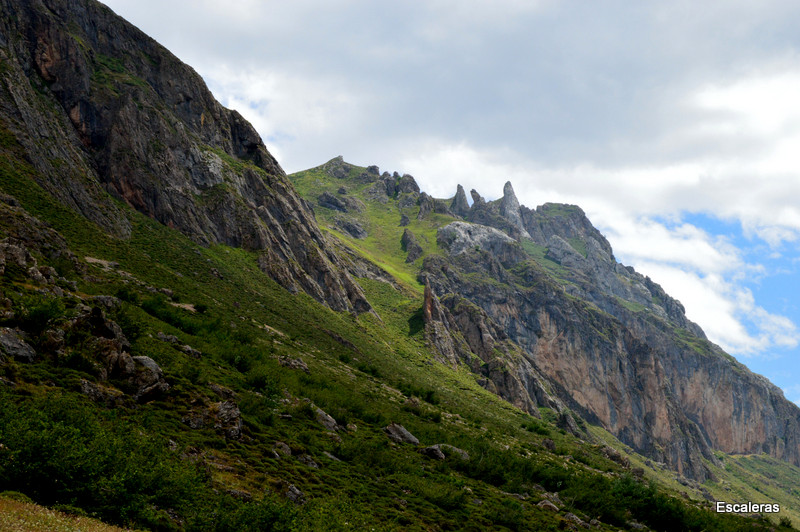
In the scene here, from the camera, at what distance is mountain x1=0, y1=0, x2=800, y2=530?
13.6m

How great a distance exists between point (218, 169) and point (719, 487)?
204 m

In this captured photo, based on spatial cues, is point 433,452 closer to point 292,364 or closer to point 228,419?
point 228,419

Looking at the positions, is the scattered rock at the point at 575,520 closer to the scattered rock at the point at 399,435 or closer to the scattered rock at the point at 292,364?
the scattered rock at the point at 399,435

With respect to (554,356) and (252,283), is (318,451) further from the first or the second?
(554,356)

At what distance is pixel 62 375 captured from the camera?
57.1ft

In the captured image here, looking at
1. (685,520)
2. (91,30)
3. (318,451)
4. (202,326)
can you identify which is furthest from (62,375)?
(91,30)

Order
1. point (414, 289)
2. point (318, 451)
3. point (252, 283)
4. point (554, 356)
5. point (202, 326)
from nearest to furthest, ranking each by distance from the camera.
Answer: point (318, 451) → point (202, 326) → point (252, 283) → point (414, 289) → point (554, 356)

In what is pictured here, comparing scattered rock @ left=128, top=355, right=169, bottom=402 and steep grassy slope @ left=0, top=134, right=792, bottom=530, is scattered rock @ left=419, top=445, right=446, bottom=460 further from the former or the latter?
scattered rock @ left=128, top=355, right=169, bottom=402

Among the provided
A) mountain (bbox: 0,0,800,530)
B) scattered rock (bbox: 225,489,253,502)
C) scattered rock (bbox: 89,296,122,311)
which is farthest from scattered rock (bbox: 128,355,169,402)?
scattered rock (bbox: 89,296,122,311)

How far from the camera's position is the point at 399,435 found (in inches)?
1203

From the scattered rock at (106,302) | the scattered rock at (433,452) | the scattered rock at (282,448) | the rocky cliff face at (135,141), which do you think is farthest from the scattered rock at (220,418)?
the rocky cliff face at (135,141)

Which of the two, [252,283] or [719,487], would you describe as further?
[719,487]

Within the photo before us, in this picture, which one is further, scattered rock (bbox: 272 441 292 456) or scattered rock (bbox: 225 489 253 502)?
scattered rock (bbox: 272 441 292 456)

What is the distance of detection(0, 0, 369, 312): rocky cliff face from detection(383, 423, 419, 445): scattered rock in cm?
4795
